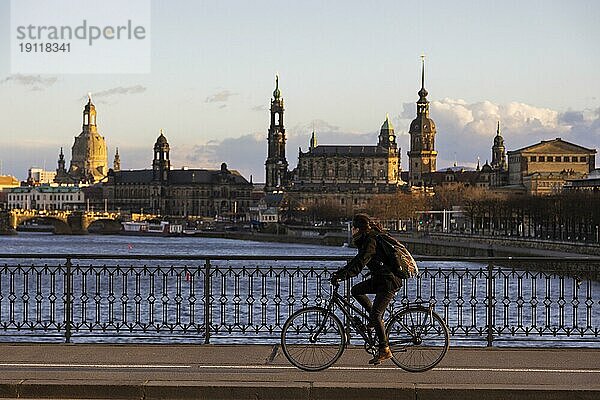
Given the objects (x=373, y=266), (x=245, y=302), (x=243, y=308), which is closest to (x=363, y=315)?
(x=373, y=266)

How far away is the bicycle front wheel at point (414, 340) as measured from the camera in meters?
11.2

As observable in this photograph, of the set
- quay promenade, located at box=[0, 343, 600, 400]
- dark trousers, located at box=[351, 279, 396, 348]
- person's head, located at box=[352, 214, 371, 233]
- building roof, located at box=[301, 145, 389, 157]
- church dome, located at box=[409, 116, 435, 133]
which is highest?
church dome, located at box=[409, 116, 435, 133]

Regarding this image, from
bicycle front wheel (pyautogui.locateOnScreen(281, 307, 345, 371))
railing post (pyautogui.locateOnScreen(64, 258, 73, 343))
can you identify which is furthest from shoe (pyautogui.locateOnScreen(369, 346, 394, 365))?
Result: railing post (pyautogui.locateOnScreen(64, 258, 73, 343))

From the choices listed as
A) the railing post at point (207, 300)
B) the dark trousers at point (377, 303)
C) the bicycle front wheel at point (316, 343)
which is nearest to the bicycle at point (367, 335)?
the bicycle front wheel at point (316, 343)

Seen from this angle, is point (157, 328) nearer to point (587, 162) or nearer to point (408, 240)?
point (408, 240)

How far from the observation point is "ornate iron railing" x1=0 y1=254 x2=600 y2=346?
13.3 m

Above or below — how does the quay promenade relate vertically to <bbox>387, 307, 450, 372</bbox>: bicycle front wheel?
below

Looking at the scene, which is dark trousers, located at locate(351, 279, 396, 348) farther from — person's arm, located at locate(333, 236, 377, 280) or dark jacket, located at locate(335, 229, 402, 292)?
person's arm, located at locate(333, 236, 377, 280)

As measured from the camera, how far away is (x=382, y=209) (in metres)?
148

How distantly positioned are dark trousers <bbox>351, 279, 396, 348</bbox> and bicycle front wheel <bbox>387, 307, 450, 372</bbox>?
14cm

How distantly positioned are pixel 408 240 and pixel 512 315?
72.7m

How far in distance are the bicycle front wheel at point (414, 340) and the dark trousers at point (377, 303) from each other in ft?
0.47

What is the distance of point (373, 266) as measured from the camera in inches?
435

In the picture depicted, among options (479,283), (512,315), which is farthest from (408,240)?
(512,315)
